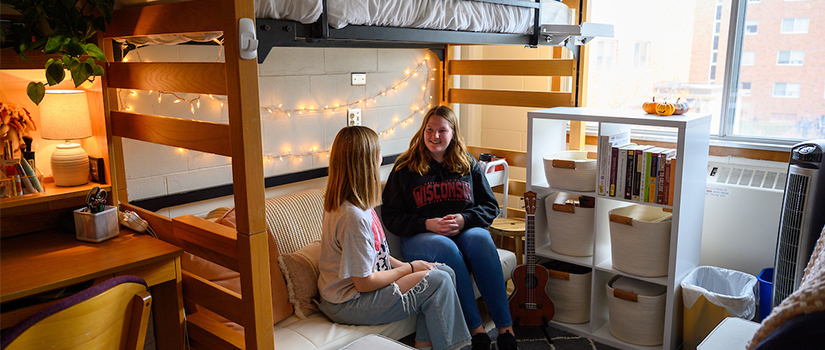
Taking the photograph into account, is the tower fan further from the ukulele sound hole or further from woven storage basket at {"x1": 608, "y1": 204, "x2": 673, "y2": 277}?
the ukulele sound hole

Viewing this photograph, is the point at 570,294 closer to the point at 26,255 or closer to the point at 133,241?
the point at 133,241

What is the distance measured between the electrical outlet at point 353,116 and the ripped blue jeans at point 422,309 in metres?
1.13

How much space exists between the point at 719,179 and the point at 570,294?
3.44 ft

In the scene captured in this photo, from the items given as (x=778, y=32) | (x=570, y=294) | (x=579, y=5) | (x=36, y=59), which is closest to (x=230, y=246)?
(x=36, y=59)

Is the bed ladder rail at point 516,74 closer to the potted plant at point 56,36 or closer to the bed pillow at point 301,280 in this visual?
the bed pillow at point 301,280

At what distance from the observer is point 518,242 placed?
3.15 meters

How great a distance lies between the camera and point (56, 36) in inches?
66.0

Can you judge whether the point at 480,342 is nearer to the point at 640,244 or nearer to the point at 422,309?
the point at 422,309

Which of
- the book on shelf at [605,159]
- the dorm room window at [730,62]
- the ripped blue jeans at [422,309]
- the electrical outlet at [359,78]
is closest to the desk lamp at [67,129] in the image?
the ripped blue jeans at [422,309]

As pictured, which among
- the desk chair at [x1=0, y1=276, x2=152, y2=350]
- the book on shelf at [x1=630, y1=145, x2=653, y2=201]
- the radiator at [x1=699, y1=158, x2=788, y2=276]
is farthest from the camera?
the radiator at [x1=699, y1=158, x2=788, y2=276]

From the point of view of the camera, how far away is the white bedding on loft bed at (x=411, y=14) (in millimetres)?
1807

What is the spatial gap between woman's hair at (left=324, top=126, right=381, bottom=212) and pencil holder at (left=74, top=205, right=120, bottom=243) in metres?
0.72

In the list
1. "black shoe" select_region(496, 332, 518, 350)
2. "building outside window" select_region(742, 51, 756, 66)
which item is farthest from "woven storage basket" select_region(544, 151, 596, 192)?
"building outside window" select_region(742, 51, 756, 66)

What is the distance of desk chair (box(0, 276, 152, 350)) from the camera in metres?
1.22
